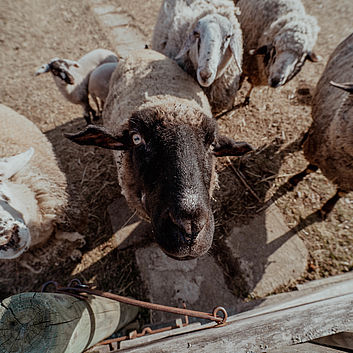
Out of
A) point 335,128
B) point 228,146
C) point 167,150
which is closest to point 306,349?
point 167,150

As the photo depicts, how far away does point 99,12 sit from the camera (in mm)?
6031

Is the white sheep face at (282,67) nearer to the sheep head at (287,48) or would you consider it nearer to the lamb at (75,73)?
the sheep head at (287,48)

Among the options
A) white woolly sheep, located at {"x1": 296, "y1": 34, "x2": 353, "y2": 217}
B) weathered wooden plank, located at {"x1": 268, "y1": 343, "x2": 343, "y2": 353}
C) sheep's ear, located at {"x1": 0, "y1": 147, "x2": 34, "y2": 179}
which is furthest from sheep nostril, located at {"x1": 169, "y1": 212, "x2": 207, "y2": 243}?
white woolly sheep, located at {"x1": 296, "y1": 34, "x2": 353, "y2": 217}

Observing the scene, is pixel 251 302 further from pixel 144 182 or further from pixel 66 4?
pixel 66 4

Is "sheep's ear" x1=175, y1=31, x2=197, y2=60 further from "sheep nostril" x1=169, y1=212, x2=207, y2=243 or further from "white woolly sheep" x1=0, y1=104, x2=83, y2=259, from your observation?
"sheep nostril" x1=169, y1=212, x2=207, y2=243

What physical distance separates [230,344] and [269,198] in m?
2.61

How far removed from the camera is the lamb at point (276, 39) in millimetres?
3076

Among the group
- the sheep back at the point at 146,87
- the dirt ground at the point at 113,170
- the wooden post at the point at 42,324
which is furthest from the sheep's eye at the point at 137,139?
the dirt ground at the point at 113,170

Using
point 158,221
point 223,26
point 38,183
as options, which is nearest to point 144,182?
point 158,221

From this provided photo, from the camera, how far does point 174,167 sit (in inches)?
57.6

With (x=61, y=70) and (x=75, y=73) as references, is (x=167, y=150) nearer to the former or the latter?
(x=61, y=70)

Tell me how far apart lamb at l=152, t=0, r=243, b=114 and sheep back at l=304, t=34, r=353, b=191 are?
114 cm

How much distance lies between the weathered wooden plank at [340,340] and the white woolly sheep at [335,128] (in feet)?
5.90

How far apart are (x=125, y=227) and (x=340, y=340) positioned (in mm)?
2463
